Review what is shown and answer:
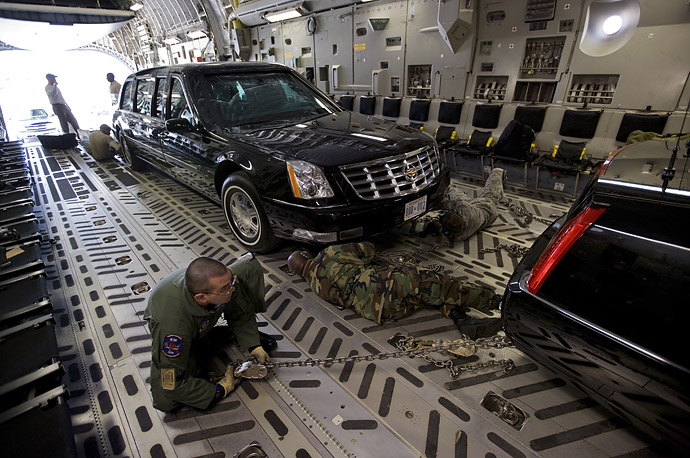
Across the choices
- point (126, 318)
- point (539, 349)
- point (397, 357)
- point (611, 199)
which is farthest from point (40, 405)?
point (611, 199)

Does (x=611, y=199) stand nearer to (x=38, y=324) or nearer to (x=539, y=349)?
(x=539, y=349)

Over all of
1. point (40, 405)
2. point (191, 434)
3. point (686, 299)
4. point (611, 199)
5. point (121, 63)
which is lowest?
point (191, 434)

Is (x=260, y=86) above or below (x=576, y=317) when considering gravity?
above

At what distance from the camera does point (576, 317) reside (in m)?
1.40

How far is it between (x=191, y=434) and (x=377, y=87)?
22.4 feet

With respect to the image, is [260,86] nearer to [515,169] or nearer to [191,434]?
[191,434]

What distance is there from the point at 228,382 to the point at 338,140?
6.76 ft

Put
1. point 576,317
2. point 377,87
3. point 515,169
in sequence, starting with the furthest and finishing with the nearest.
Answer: point 377,87 < point 515,169 < point 576,317

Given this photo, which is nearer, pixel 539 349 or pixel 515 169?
pixel 539 349

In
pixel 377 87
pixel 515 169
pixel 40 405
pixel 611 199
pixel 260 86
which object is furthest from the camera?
pixel 377 87

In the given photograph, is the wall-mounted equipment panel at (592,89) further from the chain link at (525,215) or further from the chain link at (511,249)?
the chain link at (511,249)

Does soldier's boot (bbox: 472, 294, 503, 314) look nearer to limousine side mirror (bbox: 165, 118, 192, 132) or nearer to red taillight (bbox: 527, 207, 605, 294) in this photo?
red taillight (bbox: 527, 207, 605, 294)

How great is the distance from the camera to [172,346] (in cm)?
158

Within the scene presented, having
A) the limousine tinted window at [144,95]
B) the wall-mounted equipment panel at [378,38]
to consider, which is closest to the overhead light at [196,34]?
the wall-mounted equipment panel at [378,38]
